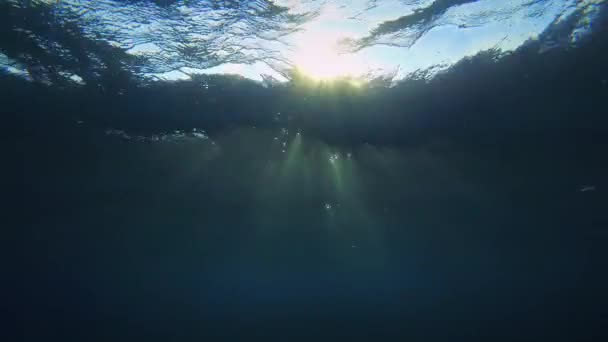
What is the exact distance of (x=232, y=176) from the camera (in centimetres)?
1878

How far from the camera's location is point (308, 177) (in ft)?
62.1

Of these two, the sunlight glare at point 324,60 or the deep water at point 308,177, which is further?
the deep water at point 308,177

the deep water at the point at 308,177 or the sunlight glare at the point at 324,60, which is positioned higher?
the sunlight glare at the point at 324,60

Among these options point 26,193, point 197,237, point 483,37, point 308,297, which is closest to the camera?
point 483,37

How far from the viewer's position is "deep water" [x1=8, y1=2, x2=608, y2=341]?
12.9 m

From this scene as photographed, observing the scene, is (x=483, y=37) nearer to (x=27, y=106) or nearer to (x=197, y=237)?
(x=27, y=106)

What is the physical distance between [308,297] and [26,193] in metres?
53.3

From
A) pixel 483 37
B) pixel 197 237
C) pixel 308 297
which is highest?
pixel 483 37

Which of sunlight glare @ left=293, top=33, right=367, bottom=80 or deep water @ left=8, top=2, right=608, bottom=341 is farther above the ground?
sunlight glare @ left=293, top=33, right=367, bottom=80

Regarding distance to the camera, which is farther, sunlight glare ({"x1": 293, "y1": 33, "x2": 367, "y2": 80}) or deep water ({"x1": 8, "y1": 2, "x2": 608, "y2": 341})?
deep water ({"x1": 8, "y1": 2, "x2": 608, "y2": 341})

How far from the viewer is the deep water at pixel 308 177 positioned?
12.9 metres

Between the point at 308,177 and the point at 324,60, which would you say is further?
the point at 308,177

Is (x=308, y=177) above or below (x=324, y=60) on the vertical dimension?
below

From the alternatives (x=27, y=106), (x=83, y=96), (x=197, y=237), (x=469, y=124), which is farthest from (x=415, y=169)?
(x=197, y=237)
